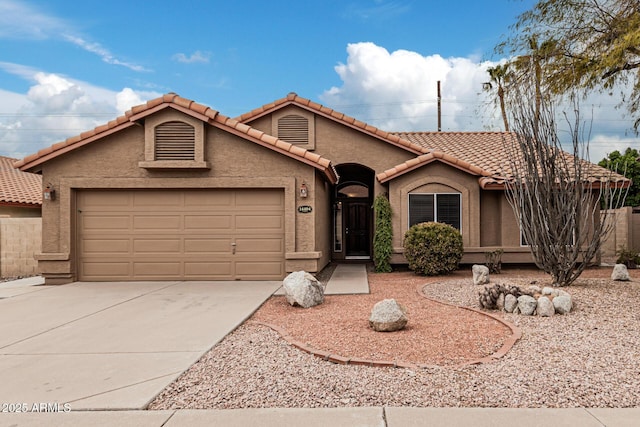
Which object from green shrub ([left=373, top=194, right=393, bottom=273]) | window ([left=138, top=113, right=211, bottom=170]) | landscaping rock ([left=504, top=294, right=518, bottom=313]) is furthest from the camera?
green shrub ([left=373, top=194, right=393, bottom=273])

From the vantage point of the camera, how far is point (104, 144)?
1095 cm

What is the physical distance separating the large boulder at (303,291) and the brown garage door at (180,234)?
10.0ft

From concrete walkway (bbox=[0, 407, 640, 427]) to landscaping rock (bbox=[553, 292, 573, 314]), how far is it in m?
3.49

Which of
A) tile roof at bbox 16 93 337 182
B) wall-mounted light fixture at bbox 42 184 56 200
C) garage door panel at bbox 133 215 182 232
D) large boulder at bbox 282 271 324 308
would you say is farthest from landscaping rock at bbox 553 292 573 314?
wall-mounted light fixture at bbox 42 184 56 200

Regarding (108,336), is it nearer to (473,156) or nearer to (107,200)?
(107,200)

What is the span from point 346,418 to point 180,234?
870cm

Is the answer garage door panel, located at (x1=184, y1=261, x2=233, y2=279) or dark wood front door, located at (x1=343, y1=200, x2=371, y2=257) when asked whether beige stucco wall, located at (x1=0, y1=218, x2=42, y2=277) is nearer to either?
garage door panel, located at (x1=184, y1=261, x2=233, y2=279)

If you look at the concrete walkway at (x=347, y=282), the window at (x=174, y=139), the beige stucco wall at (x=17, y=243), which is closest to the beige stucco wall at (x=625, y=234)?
the concrete walkway at (x=347, y=282)

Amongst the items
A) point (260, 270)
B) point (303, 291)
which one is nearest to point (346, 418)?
point (303, 291)

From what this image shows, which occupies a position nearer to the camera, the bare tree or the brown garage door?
the bare tree

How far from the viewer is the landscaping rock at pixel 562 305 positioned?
671 centimetres

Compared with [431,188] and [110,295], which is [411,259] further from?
[110,295]

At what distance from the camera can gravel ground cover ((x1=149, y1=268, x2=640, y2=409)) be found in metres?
3.72

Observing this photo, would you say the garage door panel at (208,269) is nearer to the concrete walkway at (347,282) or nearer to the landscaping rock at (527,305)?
the concrete walkway at (347,282)
